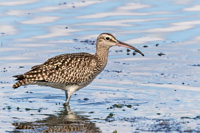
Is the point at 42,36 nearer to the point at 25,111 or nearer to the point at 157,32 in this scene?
the point at 157,32

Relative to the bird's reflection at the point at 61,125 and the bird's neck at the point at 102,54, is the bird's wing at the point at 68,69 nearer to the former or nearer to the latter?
the bird's neck at the point at 102,54

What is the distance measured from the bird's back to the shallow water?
1.94 ft

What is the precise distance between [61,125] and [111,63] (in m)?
7.46

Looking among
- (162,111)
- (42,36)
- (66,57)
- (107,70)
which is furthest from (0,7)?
(162,111)

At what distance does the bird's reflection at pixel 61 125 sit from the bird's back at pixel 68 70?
1.80m

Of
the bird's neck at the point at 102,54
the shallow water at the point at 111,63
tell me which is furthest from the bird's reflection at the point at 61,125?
the bird's neck at the point at 102,54

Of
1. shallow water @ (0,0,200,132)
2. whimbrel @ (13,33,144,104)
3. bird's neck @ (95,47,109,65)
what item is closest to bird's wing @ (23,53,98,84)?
whimbrel @ (13,33,144,104)

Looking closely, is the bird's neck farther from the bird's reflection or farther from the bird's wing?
the bird's reflection

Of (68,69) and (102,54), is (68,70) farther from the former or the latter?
(102,54)

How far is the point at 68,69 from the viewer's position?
1933 cm

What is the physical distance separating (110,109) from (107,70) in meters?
4.72

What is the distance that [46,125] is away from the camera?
16328 mm

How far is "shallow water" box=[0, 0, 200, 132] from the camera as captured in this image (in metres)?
16.9

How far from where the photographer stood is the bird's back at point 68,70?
62.4 feet
